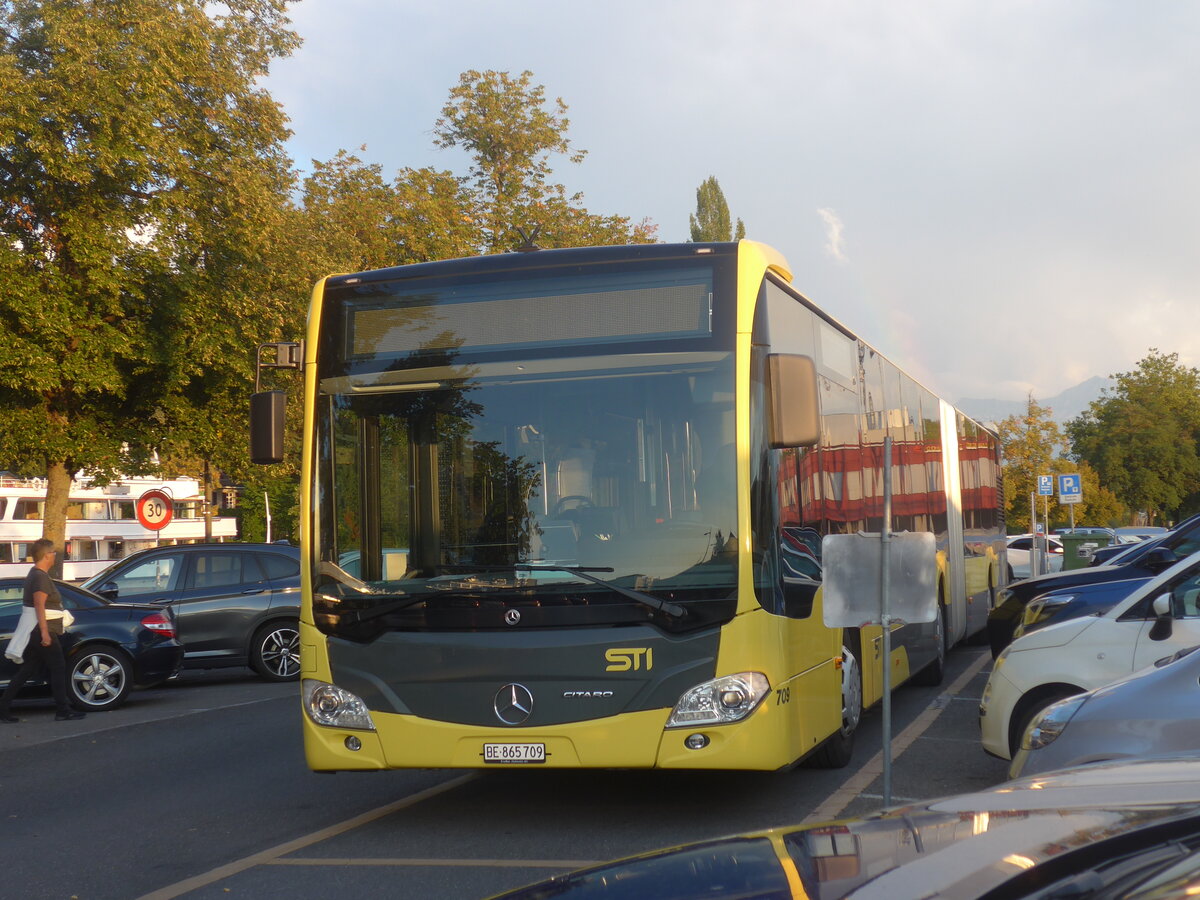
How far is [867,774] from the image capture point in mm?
9086

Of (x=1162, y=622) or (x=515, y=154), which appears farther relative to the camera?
(x=515, y=154)

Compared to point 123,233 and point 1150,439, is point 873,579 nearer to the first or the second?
point 123,233

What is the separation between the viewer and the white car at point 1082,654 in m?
7.97

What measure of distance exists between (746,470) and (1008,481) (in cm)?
5479

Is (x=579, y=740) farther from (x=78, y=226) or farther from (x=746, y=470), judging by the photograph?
(x=78, y=226)

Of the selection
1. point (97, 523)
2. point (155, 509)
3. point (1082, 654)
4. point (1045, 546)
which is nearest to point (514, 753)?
point (1082, 654)

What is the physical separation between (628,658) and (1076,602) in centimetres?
517

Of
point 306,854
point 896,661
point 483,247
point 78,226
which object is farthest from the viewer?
→ point 483,247

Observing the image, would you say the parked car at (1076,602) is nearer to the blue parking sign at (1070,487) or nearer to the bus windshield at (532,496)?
the bus windshield at (532,496)

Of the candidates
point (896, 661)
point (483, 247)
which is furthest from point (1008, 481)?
point (896, 661)

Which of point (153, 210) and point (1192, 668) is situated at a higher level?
point (153, 210)

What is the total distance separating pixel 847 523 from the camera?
31.7ft

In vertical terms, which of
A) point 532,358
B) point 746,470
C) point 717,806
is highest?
point 532,358

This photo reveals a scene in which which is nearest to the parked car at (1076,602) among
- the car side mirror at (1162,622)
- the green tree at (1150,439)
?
the car side mirror at (1162,622)
